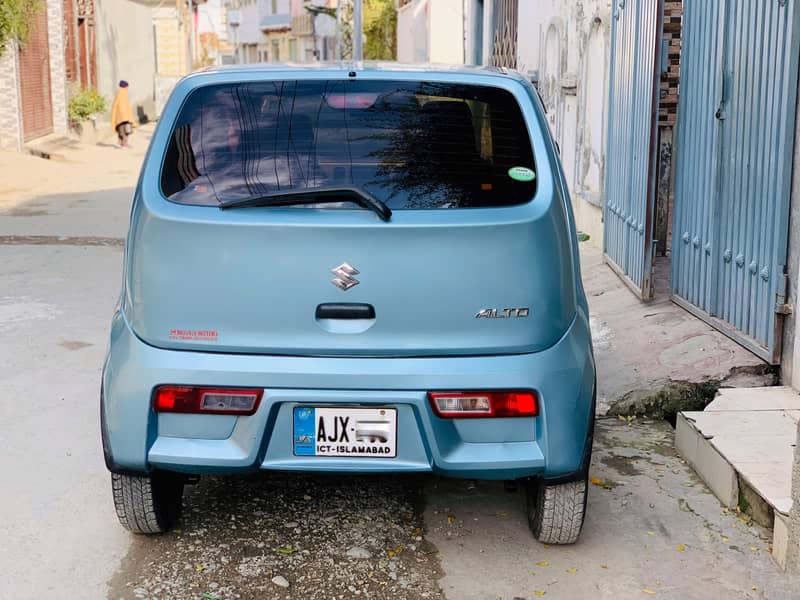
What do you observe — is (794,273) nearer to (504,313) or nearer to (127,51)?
(504,313)

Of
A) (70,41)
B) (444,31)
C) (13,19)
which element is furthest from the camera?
(70,41)

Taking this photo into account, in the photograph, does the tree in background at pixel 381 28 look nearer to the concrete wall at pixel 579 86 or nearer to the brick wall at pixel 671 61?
the concrete wall at pixel 579 86

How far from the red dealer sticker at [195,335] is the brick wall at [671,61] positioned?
19.8ft

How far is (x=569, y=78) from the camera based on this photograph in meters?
11.4

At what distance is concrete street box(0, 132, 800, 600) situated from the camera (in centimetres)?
378

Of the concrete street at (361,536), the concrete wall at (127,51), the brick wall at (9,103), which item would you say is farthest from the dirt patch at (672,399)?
the concrete wall at (127,51)

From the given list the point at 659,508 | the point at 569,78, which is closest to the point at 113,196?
the point at 569,78

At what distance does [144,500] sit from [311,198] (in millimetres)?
1224

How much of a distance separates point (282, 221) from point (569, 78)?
8362 mm

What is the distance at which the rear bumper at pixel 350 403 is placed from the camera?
11.7 ft

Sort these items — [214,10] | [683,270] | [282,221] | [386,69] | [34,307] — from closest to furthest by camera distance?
[282,221] < [386,69] < [683,270] < [34,307] < [214,10]

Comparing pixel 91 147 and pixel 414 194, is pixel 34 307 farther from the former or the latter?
pixel 91 147

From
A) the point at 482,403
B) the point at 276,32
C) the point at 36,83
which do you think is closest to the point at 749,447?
the point at 482,403

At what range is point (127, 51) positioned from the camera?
3412cm
